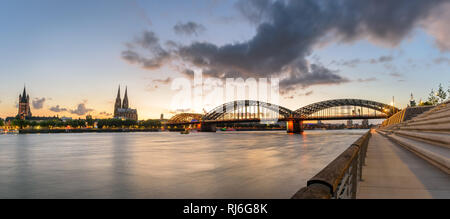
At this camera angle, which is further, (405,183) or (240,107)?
(240,107)

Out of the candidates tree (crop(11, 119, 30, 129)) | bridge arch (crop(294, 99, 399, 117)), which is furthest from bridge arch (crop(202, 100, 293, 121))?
tree (crop(11, 119, 30, 129))

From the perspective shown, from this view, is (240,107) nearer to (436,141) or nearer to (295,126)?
(295,126)

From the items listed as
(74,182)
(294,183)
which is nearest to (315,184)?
(294,183)

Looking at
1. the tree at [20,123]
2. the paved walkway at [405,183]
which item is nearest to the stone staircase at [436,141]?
the paved walkway at [405,183]

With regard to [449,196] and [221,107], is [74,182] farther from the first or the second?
[221,107]

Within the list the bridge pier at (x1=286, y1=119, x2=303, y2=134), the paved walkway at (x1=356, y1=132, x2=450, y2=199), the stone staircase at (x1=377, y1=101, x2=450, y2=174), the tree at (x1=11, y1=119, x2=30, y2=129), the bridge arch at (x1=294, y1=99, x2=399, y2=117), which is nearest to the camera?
the paved walkway at (x1=356, y1=132, x2=450, y2=199)

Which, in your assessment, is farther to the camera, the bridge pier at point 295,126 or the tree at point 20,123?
the tree at point 20,123

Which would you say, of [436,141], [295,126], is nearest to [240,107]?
[295,126]

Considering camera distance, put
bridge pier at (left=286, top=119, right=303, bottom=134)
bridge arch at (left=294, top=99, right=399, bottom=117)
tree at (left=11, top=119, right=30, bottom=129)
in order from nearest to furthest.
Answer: bridge pier at (left=286, top=119, right=303, bottom=134)
bridge arch at (left=294, top=99, right=399, bottom=117)
tree at (left=11, top=119, right=30, bottom=129)

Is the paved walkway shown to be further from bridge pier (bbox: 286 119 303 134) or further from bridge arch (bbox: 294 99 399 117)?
bridge arch (bbox: 294 99 399 117)

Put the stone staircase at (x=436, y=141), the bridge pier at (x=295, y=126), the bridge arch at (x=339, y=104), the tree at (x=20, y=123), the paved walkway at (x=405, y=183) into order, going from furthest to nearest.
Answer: the tree at (x=20, y=123) < the bridge arch at (x=339, y=104) < the bridge pier at (x=295, y=126) < the stone staircase at (x=436, y=141) < the paved walkway at (x=405, y=183)

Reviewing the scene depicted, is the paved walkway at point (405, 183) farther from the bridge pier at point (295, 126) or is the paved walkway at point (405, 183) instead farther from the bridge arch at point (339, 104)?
the bridge arch at point (339, 104)

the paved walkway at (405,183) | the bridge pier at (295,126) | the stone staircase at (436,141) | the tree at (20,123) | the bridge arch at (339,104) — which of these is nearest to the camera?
the paved walkway at (405,183)
